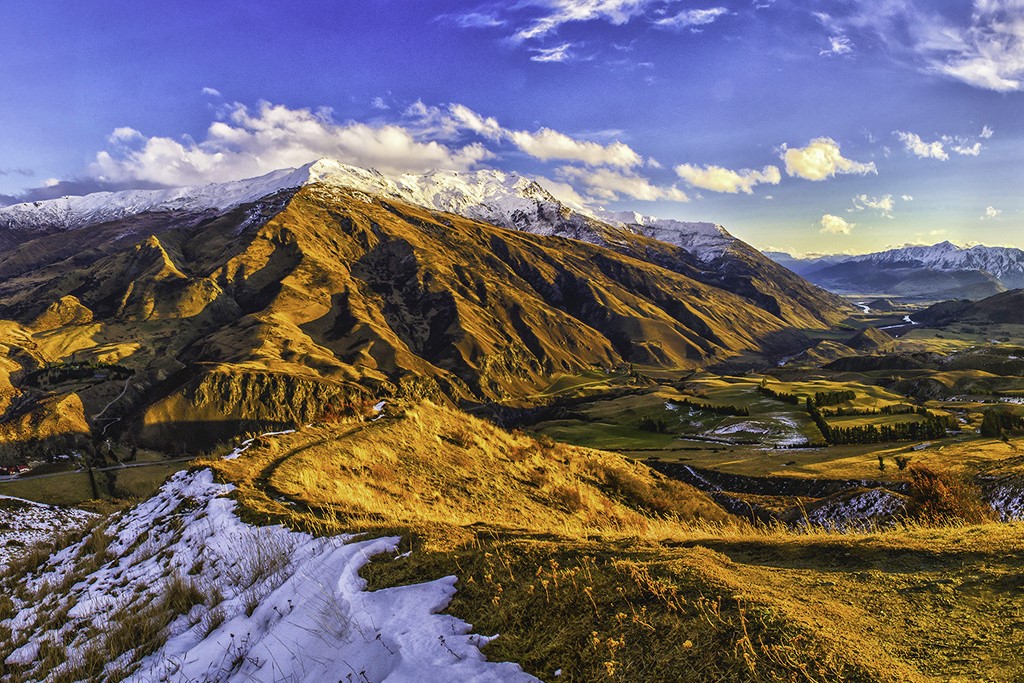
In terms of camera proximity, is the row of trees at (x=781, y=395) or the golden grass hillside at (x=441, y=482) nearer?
the golden grass hillside at (x=441, y=482)

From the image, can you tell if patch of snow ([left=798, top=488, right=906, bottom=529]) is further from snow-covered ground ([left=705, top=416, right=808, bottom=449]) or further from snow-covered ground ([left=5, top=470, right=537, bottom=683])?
snow-covered ground ([left=705, top=416, right=808, bottom=449])

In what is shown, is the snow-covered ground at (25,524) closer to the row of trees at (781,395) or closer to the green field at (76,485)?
the green field at (76,485)

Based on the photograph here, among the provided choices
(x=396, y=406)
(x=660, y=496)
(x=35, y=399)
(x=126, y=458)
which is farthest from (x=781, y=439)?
(x=35, y=399)

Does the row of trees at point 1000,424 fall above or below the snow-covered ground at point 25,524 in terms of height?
below

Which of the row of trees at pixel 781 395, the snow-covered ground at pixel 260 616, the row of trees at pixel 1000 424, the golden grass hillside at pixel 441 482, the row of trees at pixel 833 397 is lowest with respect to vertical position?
the row of trees at pixel 781 395

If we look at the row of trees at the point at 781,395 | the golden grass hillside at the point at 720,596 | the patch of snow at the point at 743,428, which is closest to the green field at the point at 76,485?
the golden grass hillside at the point at 720,596

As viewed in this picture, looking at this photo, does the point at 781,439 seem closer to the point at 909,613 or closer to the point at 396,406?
the point at 396,406
